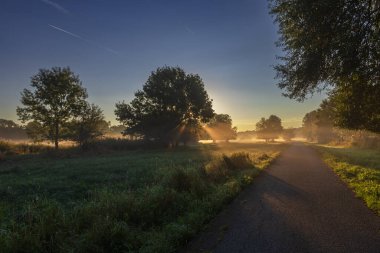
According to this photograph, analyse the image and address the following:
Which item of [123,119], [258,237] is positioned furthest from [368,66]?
[123,119]

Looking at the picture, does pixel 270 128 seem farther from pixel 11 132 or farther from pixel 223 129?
pixel 11 132

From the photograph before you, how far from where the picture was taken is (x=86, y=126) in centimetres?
4744

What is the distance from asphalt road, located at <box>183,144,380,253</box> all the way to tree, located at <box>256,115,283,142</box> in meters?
154

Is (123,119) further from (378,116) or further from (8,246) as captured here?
(8,246)

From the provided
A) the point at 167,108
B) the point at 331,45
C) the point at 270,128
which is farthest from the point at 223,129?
the point at 331,45

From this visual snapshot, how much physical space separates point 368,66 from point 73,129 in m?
42.1

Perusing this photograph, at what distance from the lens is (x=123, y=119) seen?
54.7 metres

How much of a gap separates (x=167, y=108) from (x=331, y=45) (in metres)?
43.0

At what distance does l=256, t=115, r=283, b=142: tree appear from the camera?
164m

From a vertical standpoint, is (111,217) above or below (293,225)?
above

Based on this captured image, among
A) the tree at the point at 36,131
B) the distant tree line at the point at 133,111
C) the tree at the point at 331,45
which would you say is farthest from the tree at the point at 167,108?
the tree at the point at 331,45

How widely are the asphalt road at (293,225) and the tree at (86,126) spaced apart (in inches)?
1522

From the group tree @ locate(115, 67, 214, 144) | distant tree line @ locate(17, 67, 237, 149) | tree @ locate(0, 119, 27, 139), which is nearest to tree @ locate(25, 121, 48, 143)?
distant tree line @ locate(17, 67, 237, 149)

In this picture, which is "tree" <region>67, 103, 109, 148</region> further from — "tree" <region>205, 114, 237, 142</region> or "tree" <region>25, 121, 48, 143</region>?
"tree" <region>205, 114, 237, 142</region>
